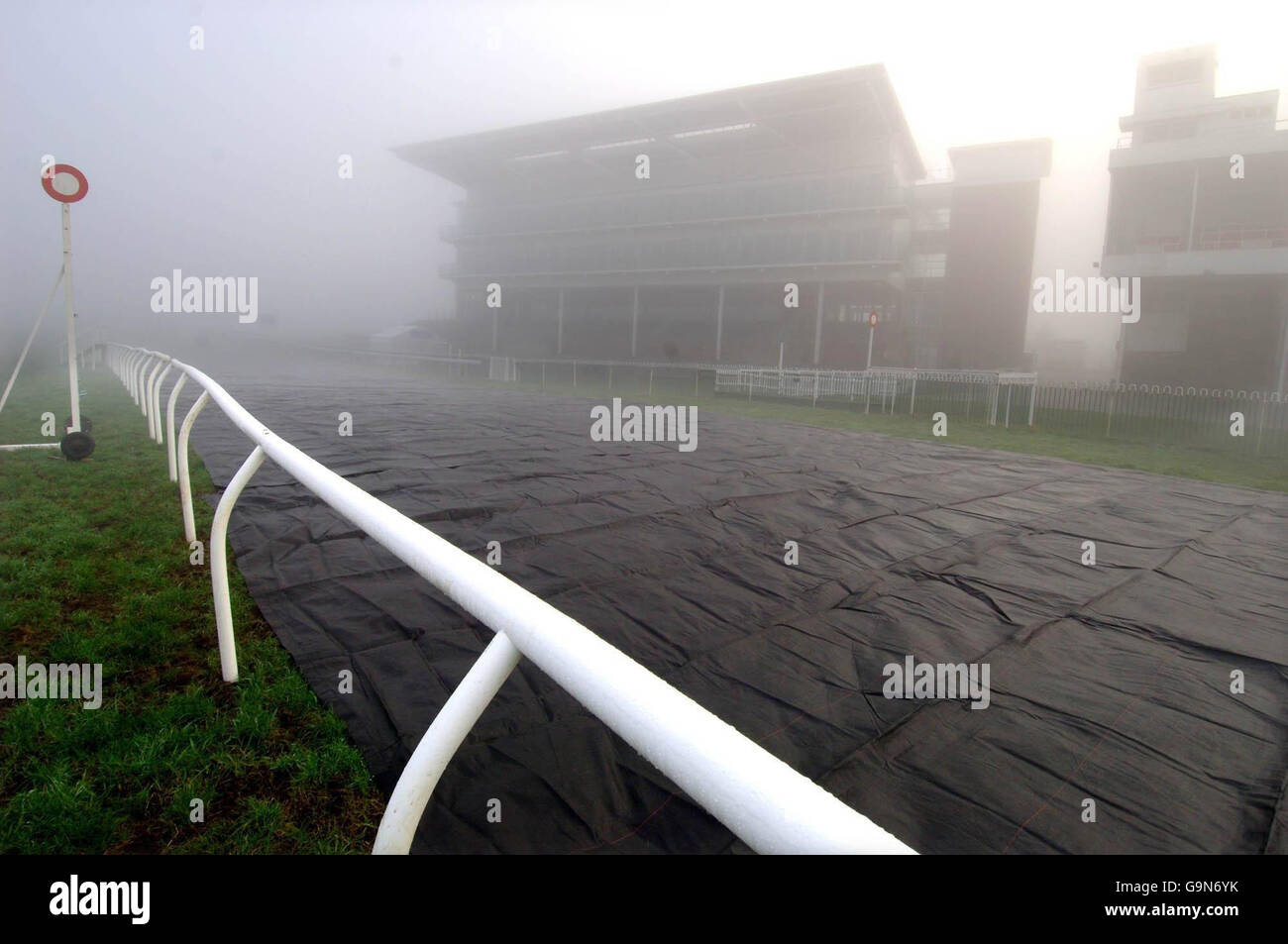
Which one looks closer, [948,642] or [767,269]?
[948,642]

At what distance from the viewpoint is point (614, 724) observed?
0.77 m

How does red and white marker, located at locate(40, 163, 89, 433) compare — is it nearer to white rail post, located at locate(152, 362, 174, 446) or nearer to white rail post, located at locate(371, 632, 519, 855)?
white rail post, located at locate(152, 362, 174, 446)

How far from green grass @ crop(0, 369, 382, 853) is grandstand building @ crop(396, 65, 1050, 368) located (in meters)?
30.1

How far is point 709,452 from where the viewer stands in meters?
8.38

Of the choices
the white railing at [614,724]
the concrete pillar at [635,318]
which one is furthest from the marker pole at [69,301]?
the concrete pillar at [635,318]

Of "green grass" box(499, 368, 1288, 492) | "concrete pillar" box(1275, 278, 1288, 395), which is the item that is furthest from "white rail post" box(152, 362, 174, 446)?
"concrete pillar" box(1275, 278, 1288, 395)

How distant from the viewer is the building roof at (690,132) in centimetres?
2892

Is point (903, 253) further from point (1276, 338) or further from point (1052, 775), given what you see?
point (1052, 775)

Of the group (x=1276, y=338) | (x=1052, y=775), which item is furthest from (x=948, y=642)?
(x=1276, y=338)

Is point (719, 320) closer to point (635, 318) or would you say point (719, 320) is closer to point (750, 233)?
point (750, 233)

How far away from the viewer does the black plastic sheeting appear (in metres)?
2.06

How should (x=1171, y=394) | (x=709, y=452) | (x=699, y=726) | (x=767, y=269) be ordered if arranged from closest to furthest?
(x=699, y=726) → (x=709, y=452) → (x=1171, y=394) → (x=767, y=269)
